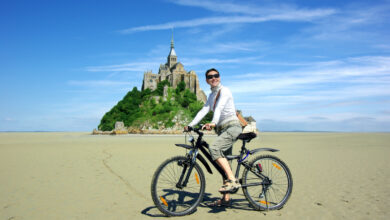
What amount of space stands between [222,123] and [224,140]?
32 cm

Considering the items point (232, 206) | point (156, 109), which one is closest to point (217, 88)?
point (232, 206)

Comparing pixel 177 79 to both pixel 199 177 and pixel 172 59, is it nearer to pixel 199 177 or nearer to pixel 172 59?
pixel 172 59

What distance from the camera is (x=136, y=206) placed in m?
4.67

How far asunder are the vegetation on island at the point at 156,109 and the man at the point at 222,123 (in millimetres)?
56696

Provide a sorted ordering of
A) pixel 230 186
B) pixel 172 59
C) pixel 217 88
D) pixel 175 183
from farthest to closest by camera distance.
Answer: pixel 172 59
pixel 217 88
pixel 175 183
pixel 230 186

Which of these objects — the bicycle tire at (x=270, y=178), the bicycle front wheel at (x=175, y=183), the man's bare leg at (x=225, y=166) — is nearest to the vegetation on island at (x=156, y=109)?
the bicycle tire at (x=270, y=178)

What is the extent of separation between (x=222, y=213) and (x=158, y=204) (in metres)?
1.14

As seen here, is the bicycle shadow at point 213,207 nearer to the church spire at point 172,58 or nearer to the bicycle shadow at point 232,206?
the bicycle shadow at point 232,206

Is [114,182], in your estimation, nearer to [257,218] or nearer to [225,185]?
[225,185]

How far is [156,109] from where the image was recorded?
6706cm

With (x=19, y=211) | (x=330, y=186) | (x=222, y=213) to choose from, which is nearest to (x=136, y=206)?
(x=222, y=213)

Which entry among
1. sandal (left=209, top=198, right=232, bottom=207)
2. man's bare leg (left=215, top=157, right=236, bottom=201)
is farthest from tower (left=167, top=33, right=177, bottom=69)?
man's bare leg (left=215, top=157, right=236, bottom=201)

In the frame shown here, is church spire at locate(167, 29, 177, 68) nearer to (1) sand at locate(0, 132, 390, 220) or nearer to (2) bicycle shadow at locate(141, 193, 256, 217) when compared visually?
(1) sand at locate(0, 132, 390, 220)

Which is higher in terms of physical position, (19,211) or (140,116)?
(140,116)
